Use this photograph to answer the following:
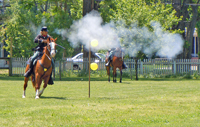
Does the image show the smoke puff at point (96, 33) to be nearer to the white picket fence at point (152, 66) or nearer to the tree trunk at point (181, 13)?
the white picket fence at point (152, 66)

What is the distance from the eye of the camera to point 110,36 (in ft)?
98.7

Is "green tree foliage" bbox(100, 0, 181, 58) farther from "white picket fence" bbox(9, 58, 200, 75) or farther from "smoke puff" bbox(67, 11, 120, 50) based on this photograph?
"smoke puff" bbox(67, 11, 120, 50)

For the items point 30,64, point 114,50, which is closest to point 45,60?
point 30,64

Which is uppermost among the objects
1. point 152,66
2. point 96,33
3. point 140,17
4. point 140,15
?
point 140,15

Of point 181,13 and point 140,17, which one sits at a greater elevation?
point 181,13

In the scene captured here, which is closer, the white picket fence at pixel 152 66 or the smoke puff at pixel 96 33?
the smoke puff at pixel 96 33

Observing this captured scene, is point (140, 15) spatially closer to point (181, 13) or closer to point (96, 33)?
point (96, 33)

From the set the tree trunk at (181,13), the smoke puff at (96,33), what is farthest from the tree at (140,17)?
the tree trunk at (181,13)

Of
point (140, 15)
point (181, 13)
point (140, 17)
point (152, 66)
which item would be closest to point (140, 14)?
point (140, 15)

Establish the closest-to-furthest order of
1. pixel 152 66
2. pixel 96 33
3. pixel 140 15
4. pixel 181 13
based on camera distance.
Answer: pixel 140 15
pixel 96 33
pixel 152 66
pixel 181 13

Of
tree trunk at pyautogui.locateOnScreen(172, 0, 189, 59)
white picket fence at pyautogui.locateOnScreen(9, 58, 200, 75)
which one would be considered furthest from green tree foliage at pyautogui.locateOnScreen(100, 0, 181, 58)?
tree trunk at pyautogui.locateOnScreen(172, 0, 189, 59)

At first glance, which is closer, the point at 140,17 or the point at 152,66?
the point at 140,17

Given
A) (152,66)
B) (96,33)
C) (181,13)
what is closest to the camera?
(96,33)

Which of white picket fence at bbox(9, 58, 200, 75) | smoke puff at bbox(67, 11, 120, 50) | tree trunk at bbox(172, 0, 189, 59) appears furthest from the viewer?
tree trunk at bbox(172, 0, 189, 59)
